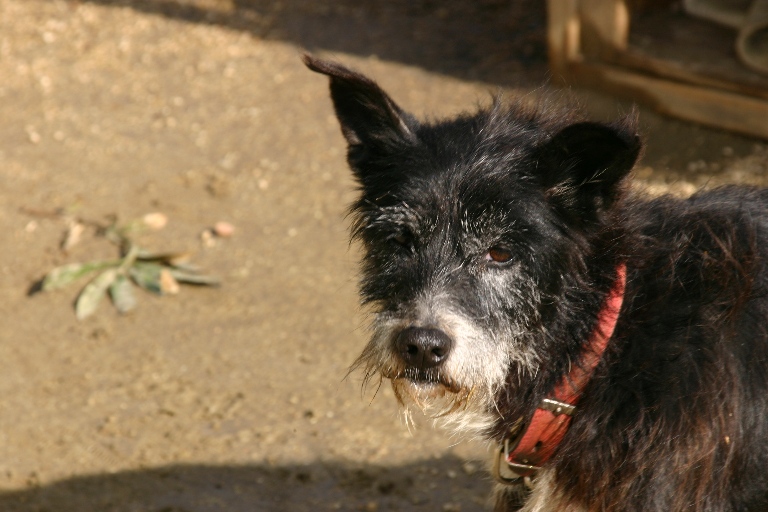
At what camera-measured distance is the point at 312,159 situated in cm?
651

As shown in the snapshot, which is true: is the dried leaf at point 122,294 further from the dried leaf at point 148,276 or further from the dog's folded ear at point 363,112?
the dog's folded ear at point 363,112

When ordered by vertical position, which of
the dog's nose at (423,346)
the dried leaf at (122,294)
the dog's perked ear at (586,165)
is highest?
the dog's perked ear at (586,165)

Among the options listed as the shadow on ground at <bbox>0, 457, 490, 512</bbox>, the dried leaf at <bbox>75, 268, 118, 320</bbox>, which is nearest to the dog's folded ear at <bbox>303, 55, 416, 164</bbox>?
the shadow on ground at <bbox>0, 457, 490, 512</bbox>

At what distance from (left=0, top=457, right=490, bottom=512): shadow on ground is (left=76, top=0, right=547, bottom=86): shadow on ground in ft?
12.7

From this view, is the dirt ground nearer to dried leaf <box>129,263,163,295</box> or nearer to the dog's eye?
dried leaf <box>129,263,163,295</box>

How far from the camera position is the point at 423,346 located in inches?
106

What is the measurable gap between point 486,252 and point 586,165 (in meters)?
0.42

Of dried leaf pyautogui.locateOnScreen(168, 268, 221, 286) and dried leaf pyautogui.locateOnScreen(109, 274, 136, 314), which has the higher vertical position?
dried leaf pyautogui.locateOnScreen(168, 268, 221, 286)

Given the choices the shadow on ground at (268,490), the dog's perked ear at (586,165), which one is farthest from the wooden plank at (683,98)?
the dog's perked ear at (586,165)

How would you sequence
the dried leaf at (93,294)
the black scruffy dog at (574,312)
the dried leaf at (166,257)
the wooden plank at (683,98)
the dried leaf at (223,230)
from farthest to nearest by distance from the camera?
the wooden plank at (683,98), the dried leaf at (223,230), the dried leaf at (166,257), the dried leaf at (93,294), the black scruffy dog at (574,312)

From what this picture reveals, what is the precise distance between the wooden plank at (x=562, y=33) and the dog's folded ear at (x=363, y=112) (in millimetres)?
3825

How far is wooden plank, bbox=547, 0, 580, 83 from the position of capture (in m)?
6.64

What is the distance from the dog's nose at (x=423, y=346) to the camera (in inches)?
106

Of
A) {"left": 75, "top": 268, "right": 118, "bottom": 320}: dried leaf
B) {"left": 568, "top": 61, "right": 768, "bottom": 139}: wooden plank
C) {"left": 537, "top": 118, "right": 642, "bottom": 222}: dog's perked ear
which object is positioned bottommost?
{"left": 75, "top": 268, "right": 118, "bottom": 320}: dried leaf
